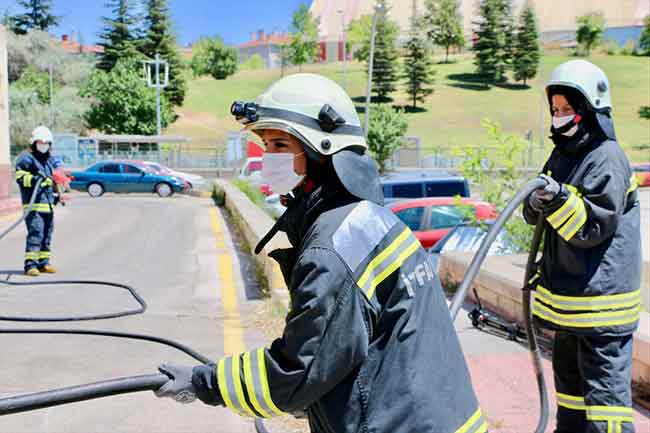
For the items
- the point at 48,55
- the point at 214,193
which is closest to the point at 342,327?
the point at 214,193

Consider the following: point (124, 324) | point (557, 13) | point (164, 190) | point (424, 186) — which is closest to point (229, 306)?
point (124, 324)

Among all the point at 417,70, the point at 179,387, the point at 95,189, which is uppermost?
the point at 417,70

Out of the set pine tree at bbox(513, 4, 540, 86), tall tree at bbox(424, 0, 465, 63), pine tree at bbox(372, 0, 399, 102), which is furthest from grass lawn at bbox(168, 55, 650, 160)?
tall tree at bbox(424, 0, 465, 63)

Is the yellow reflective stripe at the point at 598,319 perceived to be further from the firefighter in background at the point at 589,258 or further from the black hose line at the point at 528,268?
the black hose line at the point at 528,268

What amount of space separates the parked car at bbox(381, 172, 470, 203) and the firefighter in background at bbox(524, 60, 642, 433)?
1141cm

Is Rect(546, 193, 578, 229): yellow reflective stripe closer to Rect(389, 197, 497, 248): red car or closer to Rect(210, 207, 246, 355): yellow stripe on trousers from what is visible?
Rect(210, 207, 246, 355): yellow stripe on trousers

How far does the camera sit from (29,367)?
518 cm

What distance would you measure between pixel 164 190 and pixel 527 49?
76479 millimetres

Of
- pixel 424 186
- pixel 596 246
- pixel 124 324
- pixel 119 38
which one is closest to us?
pixel 596 246

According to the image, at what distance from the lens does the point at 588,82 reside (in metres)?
3.56

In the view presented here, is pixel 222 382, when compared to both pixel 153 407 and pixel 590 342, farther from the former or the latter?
pixel 153 407

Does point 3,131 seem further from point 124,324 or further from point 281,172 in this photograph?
point 281,172

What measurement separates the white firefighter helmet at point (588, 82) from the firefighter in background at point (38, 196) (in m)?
7.39

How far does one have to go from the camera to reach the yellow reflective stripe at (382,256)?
2000mm
